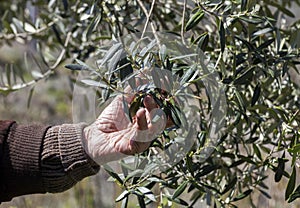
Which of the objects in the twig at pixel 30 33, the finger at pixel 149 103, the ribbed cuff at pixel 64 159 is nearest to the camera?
the finger at pixel 149 103

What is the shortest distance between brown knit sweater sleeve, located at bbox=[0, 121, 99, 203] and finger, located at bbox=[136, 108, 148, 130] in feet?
0.84

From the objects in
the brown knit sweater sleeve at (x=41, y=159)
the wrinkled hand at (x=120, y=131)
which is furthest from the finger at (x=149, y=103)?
the brown knit sweater sleeve at (x=41, y=159)

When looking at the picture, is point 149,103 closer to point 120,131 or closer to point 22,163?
point 120,131

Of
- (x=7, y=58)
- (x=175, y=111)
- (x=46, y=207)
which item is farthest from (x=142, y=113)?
(x=7, y=58)

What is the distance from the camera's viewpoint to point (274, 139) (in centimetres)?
148

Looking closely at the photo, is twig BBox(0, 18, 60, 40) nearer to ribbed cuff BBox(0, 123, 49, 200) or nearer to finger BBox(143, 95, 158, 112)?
ribbed cuff BBox(0, 123, 49, 200)

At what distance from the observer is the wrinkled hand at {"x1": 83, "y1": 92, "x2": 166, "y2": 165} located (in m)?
1.03

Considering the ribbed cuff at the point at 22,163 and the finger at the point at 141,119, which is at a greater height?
the finger at the point at 141,119

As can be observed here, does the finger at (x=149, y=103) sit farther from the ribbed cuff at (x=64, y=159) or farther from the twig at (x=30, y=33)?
the twig at (x=30, y=33)

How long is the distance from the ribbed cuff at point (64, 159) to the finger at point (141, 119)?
257 millimetres

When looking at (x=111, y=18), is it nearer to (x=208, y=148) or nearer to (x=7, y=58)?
(x=208, y=148)

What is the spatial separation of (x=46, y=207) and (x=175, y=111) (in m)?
1.64

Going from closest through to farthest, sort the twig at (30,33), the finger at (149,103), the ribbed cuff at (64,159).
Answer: the finger at (149,103) < the ribbed cuff at (64,159) < the twig at (30,33)

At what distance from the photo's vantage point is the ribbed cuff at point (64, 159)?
1295 millimetres
